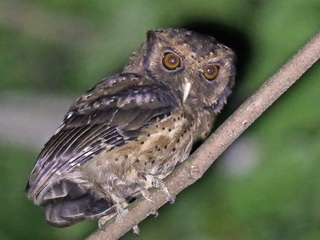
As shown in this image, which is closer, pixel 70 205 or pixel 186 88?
pixel 70 205

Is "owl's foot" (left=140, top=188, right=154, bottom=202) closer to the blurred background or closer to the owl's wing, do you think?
the owl's wing

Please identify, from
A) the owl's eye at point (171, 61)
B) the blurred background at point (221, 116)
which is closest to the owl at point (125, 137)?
the owl's eye at point (171, 61)

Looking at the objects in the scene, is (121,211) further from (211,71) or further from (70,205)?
(211,71)

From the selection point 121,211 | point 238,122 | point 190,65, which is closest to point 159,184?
point 121,211

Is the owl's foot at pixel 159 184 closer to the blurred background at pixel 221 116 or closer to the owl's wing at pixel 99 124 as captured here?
the owl's wing at pixel 99 124

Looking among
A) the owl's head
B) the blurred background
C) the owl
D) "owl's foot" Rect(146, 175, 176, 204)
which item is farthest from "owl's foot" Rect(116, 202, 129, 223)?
the blurred background

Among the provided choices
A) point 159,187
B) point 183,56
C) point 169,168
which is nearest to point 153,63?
point 183,56
